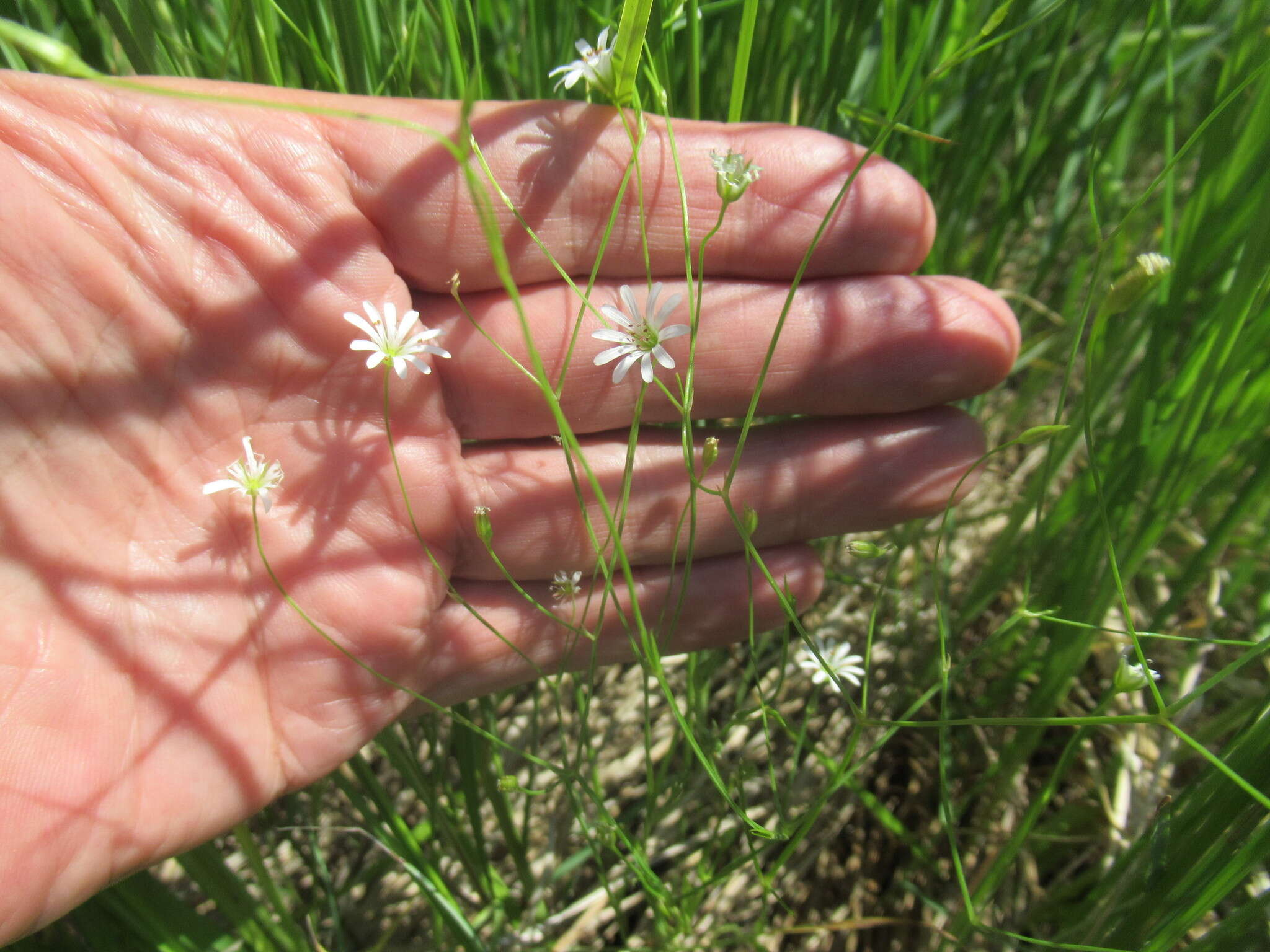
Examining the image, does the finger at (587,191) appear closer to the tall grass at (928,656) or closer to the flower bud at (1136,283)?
the tall grass at (928,656)

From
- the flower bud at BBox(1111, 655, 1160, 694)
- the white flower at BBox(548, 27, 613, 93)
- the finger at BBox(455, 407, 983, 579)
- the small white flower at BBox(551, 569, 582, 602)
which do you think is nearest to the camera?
the flower bud at BBox(1111, 655, 1160, 694)

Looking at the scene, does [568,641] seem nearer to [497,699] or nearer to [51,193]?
[497,699]

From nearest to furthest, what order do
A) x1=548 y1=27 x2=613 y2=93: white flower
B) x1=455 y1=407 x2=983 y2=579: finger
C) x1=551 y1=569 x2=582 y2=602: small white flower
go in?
1. x1=548 y1=27 x2=613 y2=93: white flower
2. x1=551 y1=569 x2=582 y2=602: small white flower
3. x1=455 y1=407 x2=983 y2=579: finger

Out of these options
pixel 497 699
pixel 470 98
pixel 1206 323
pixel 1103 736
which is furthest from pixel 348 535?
pixel 1103 736

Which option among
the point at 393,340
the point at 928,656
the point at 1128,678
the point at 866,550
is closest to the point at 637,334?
the point at 393,340

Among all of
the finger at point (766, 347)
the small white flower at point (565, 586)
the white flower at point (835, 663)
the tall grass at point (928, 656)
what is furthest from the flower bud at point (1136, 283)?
the small white flower at point (565, 586)

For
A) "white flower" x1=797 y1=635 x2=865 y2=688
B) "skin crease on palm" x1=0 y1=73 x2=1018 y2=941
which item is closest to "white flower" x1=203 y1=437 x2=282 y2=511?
"skin crease on palm" x1=0 y1=73 x2=1018 y2=941

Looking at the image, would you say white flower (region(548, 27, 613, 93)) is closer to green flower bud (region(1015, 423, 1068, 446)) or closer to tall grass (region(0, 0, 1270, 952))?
tall grass (region(0, 0, 1270, 952))
